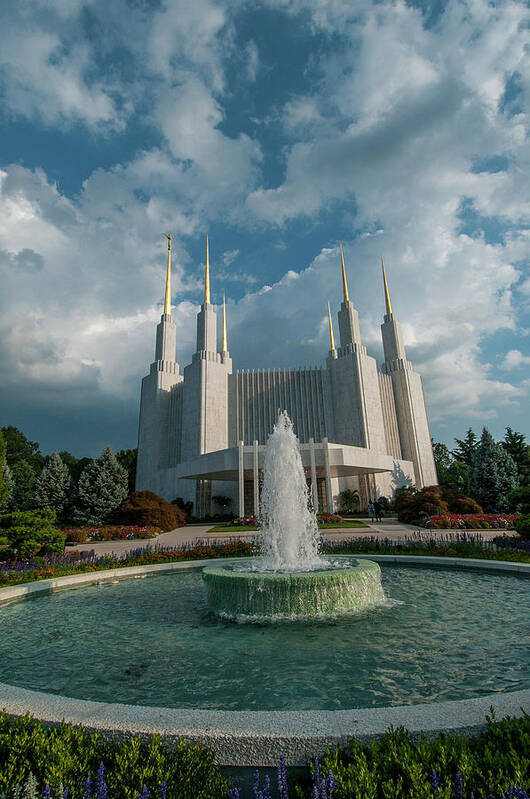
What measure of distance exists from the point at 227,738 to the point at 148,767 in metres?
0.60

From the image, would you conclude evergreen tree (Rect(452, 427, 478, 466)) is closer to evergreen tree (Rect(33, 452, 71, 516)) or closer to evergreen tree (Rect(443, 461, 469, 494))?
evergreen tree (Rect(443, 461, 469, 494))

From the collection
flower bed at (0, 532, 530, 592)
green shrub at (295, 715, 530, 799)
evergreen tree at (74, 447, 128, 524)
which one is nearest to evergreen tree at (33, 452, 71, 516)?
evergreen tree at (74, 447, 128, 524)

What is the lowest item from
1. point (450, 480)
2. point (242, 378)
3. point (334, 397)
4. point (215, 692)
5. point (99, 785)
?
point (215, 692)

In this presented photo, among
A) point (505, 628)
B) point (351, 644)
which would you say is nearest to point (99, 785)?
point (351, 644)

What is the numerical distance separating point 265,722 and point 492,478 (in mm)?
35338

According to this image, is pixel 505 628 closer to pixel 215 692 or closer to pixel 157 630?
pixel 215 692

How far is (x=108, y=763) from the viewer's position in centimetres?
258

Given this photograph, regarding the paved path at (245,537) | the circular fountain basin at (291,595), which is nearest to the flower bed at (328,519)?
the paved path at (245,537)

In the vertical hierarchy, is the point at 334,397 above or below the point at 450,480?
above

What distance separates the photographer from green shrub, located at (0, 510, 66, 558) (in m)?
12.5

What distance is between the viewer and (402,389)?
47.7 metres

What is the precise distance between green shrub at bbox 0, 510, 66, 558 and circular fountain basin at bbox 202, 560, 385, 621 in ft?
26.1

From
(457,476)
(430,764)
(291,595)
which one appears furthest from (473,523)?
(457,476)

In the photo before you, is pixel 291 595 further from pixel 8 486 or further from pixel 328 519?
pixel 8 486
